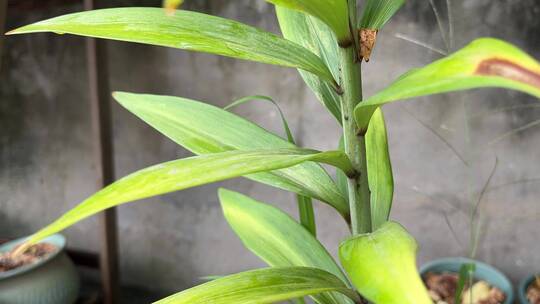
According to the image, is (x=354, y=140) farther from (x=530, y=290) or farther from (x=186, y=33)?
(x=530, y=290)

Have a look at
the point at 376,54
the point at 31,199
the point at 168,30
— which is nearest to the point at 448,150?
the point at 376,54

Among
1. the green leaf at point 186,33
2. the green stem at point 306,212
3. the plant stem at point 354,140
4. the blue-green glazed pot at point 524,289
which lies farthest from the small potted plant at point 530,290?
the green leaf at point 186,33

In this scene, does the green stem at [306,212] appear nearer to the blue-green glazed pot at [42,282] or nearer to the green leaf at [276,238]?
the green leaf at [276,238]

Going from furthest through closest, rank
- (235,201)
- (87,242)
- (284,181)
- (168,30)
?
(87,242) < (235,201) < (284,181) < (168,30)

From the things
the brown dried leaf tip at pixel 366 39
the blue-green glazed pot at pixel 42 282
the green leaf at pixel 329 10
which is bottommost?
the blue-green glazed pot at pixel 42 282

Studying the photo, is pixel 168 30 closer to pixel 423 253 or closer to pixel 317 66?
pixel 317 66

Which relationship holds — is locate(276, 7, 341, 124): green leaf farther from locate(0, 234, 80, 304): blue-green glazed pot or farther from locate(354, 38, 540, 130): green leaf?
locate(0, 234, 80, 304): blue-green glazed pot
